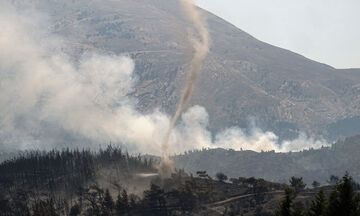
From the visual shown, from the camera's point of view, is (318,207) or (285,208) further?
(318,207)

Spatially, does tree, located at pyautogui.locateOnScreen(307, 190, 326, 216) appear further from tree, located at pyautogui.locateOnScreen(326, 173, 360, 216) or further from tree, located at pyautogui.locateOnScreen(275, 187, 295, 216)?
tree, located at pyautogui.locateOnScreen(275, 187, 295, 216)

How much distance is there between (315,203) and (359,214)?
984 cm

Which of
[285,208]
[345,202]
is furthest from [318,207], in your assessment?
[285,208]

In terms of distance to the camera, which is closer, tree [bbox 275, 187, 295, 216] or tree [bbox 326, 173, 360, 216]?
tree [bbox 275, 187, 295, 216]

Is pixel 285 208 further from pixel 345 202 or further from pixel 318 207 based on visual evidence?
pixel 345 202

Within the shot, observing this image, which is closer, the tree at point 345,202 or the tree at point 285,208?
the tree at point 285,208

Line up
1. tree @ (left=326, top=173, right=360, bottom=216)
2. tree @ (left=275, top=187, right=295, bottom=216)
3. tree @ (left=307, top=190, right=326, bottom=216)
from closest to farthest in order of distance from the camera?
tree @ (left=275, top=187, right=295, bottom=216)
tree @ (left=326, top=173, right=360, bottom=216)
tree @ (left=307, top=190, right=326, bottom=216)

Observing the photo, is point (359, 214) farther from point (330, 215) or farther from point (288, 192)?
point (288, 192)

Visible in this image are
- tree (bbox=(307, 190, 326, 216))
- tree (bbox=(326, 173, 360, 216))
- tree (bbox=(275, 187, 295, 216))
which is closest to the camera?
tree (bbox=(275, 187, 295, 216))

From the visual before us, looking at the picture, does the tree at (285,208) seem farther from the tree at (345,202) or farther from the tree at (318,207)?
the tree at (318,207)

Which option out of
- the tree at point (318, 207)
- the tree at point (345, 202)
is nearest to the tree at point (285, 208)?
the tree at point (345, 202)

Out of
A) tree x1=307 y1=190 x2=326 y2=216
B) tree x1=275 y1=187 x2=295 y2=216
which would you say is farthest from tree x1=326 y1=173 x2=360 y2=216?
tree x1=275 y1=187 x2=295 y2=216

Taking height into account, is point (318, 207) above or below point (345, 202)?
below

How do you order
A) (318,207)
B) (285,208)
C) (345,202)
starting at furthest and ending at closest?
(318,207)
(345,202)
(285,208)
